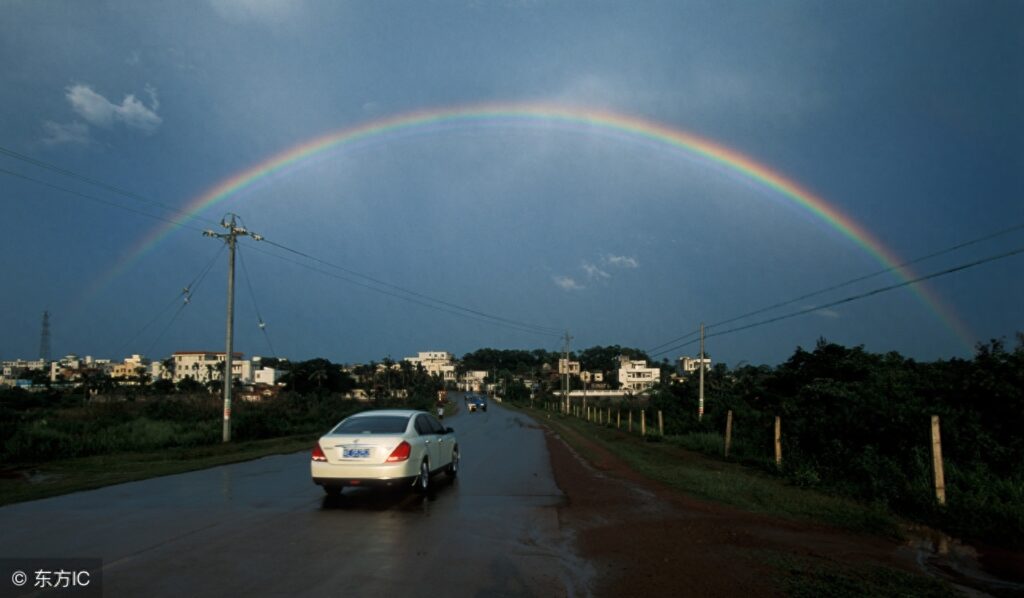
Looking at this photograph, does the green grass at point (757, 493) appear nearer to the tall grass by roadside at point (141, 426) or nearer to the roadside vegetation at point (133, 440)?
the roadside vegetation at point (133, 440)

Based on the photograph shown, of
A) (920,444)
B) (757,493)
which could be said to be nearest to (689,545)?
(757,493)

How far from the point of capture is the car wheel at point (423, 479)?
12.1 meters

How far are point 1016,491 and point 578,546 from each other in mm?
7041

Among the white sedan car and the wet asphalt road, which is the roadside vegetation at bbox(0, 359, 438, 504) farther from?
the white sedan car

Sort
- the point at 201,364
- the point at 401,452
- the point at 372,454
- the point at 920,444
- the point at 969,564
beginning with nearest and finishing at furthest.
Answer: the point at 969,564
the point at 372,454
the point at 401,452
the point at 920,444
the point at 201,364

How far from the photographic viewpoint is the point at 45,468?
17.5m

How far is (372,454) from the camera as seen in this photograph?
11.2m

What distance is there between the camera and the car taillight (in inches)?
441

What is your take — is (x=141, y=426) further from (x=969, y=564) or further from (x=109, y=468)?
(x=969, y=564)

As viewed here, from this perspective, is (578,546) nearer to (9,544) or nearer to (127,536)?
(127,536)

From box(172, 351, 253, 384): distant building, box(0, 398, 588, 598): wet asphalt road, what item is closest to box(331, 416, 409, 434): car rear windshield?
box(0, 398, 588, 598): wet asphalt road

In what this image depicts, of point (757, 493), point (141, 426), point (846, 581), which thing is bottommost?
point (757, 493)

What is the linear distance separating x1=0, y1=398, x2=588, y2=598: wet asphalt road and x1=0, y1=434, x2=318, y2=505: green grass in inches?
32.7

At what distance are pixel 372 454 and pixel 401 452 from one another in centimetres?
47
